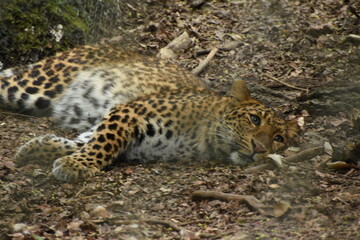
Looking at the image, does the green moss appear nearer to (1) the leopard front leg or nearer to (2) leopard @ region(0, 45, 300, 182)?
(2) leopard @ region(0, 45, 300, 182)

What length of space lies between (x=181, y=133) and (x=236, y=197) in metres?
2.22

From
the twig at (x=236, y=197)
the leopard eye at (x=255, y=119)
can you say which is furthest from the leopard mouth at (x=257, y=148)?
the twig at (x=236, y=197)

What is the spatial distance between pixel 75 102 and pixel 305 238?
5.01 meters

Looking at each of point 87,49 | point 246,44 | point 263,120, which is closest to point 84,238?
point 263,120

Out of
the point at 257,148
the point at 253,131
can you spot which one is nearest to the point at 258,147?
the point at 257,148

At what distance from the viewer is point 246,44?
1231 centimetres

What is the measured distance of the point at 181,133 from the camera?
849 cm

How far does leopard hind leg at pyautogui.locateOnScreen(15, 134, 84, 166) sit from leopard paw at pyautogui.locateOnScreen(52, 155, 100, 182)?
57cm

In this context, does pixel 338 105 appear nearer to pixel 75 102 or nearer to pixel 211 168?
pixel 211 168

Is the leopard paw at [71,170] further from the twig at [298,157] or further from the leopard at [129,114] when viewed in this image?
the twig at [298,157]

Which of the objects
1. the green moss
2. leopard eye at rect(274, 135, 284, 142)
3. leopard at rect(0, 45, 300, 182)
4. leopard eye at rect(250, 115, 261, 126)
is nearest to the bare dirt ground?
leopard at rect(0, 45, 300, 182)

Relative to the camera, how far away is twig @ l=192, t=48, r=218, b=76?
11258mm

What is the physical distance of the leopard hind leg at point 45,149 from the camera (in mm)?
7871

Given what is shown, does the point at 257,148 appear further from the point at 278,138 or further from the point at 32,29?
the point at 32,29
